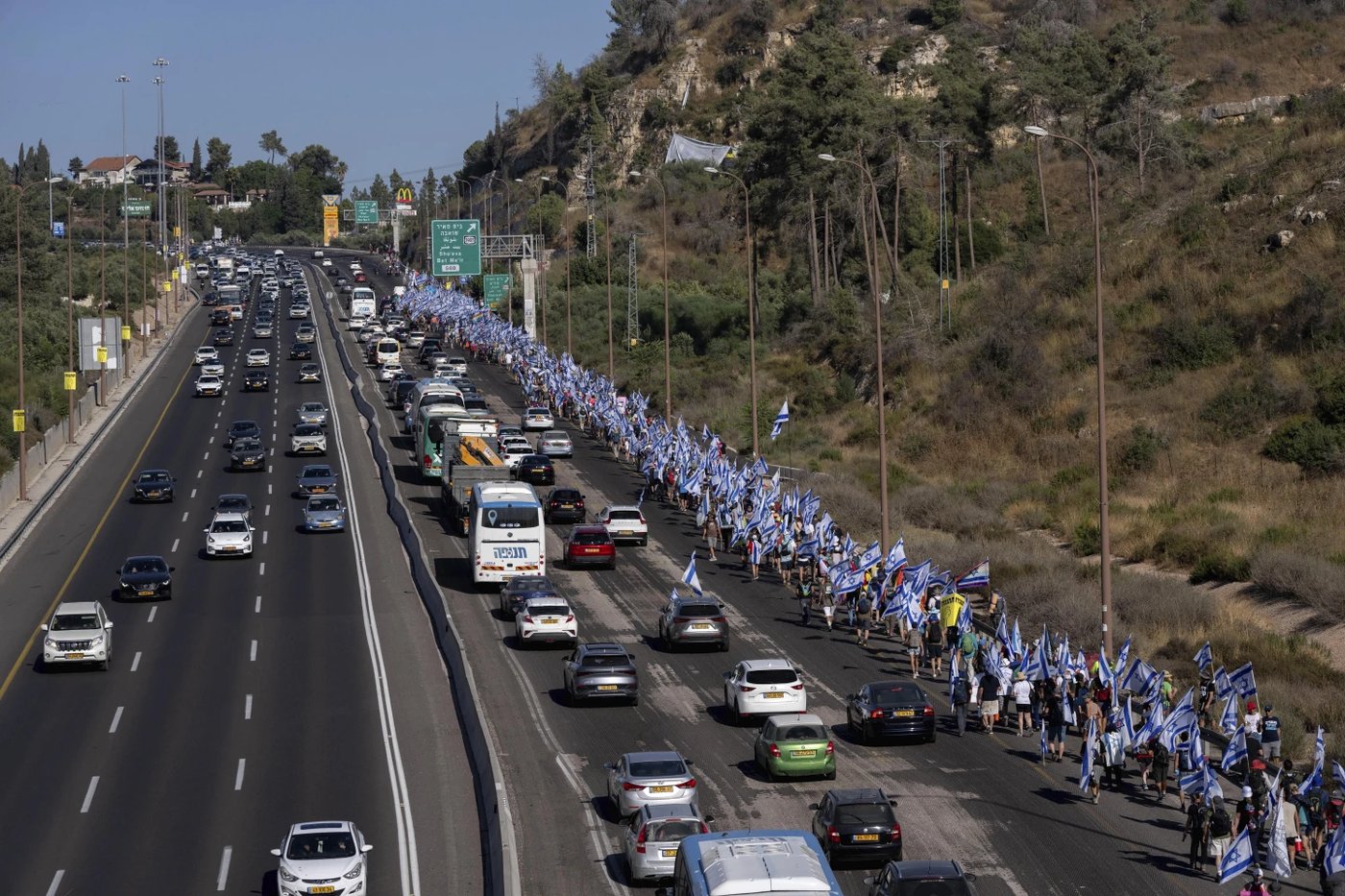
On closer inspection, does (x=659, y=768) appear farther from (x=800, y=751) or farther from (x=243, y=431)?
(x=243, y=431)

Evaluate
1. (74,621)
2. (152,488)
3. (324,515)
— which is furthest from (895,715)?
(152,488)

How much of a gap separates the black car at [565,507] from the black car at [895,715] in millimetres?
26904

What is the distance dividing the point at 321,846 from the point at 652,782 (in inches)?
219

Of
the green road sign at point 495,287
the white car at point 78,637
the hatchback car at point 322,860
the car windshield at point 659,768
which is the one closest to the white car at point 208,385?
the green road sign at point 495,287

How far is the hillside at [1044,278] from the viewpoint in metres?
58.7

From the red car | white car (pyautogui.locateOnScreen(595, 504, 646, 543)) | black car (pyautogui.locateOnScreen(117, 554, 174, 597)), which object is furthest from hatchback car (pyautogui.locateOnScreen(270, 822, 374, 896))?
white car (pyautogui.locateOnScreen(595, 504, 646, 543))

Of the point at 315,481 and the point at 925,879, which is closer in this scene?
the point at 925,879

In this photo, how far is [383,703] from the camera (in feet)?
122

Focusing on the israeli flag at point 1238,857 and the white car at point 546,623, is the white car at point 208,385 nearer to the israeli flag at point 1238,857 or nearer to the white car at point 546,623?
the white car at point 546,623

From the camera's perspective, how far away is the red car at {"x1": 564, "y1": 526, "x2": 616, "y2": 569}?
170 feet

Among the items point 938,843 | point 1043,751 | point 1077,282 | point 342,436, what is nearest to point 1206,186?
point 1077,282

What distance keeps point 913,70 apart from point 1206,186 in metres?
67.6

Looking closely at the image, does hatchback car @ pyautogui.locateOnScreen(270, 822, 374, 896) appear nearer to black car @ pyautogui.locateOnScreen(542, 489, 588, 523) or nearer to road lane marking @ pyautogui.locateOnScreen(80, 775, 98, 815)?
road lane marking @ pyautogui.locateOnScreen(80, 775, 98, 815)

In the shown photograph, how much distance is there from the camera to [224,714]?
36.4 metres
